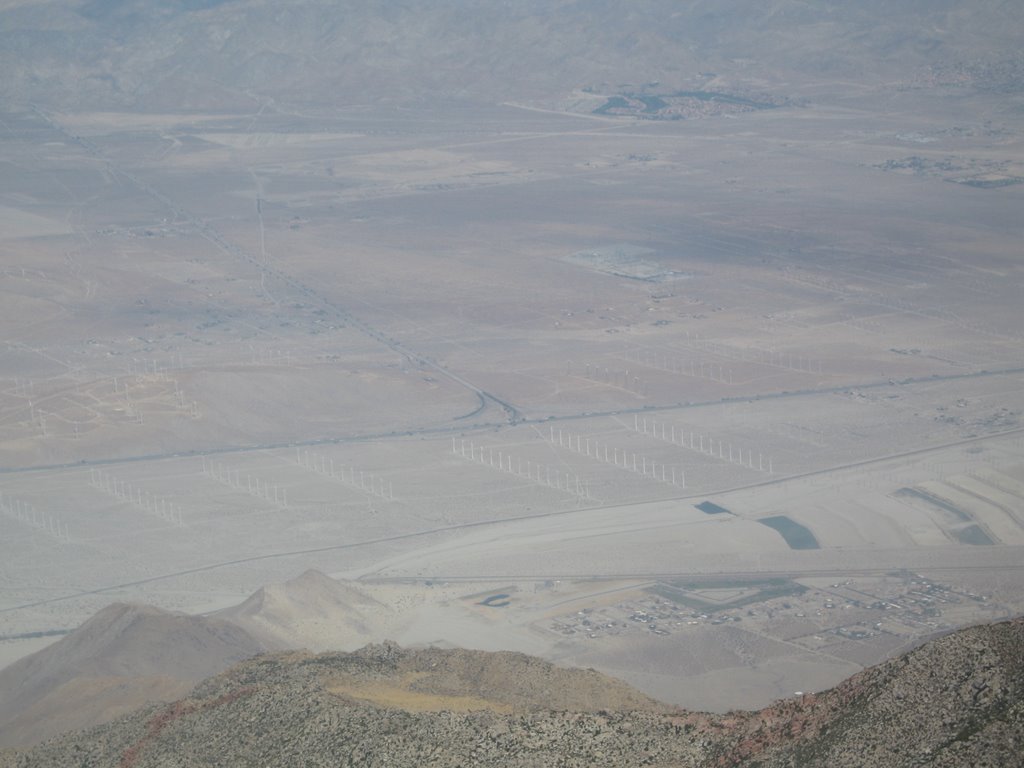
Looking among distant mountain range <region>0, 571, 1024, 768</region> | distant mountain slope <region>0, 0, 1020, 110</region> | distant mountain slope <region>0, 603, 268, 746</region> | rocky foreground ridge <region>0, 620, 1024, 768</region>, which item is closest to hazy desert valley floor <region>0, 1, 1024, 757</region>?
distant mountain slope <region>0, 603, 268, 746</region>

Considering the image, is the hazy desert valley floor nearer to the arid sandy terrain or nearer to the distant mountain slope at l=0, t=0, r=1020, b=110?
the arid sandy terrain

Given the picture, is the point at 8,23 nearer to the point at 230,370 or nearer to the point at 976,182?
the point at 976,182

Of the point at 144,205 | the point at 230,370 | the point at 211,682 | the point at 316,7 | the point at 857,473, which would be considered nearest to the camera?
the point at 211,682

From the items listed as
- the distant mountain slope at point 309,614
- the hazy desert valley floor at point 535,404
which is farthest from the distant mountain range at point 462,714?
the hazy desert valley floor at point 535,404

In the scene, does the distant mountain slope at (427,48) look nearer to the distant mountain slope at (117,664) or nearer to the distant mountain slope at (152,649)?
the distant mountain slope at (152,649)

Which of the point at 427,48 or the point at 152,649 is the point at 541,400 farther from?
the point at 427,48

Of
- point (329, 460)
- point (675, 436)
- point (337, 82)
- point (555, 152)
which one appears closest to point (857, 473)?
point (675, 436)

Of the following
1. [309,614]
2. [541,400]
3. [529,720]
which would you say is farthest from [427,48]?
[529,720]
